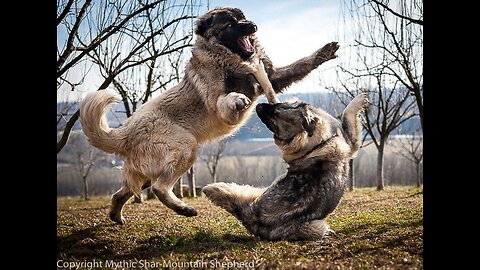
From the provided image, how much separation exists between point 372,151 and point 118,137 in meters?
21.0

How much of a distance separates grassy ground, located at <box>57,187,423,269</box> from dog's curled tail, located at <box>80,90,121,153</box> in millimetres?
1129

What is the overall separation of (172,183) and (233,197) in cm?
82

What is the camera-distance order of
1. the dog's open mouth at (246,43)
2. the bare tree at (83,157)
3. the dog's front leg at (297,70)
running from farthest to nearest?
the bare tree at (83,157)
the dog's front leg at (297,70)
the dog's open mouth at (246,43)

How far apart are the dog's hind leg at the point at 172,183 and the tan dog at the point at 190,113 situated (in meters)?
0.01

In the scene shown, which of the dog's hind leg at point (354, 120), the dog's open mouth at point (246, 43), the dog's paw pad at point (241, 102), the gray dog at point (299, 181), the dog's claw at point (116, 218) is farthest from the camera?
the dog's claw at point (116, 218)

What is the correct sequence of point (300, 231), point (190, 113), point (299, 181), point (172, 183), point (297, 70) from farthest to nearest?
1. point (297, 70)
2. point (190, 113)
3. point (172, 183)
4. point (299, 181)
5. point (300, 231)

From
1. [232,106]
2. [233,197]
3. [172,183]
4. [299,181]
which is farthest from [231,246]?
[232,106]

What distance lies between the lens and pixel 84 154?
21.0 m

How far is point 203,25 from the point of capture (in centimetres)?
640

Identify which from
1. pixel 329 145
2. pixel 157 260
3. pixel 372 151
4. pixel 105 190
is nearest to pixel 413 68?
pixel 329 145

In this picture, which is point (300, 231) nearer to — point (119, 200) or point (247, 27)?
point (119, 200)

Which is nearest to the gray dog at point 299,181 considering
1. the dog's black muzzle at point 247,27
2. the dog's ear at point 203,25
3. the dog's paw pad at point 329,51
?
the dog's paw pad at point 329,51

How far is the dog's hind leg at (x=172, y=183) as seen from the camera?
5.70 m

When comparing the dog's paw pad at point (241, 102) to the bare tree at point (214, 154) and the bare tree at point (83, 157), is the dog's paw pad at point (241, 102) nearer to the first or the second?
the bare tree at point (83, 157)
